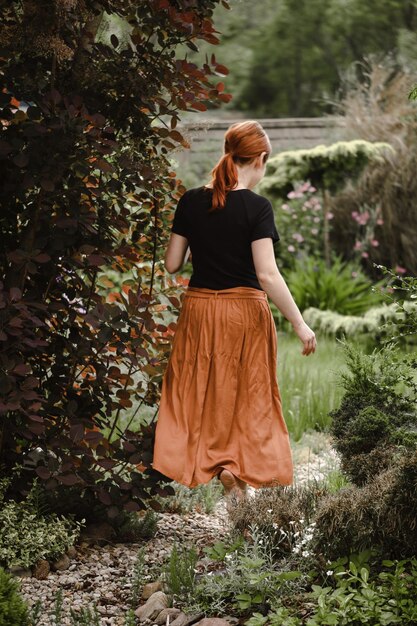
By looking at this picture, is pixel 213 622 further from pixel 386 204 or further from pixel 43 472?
pixel 386 204

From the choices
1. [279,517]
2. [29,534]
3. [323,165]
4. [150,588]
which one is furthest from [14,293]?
[323,165]

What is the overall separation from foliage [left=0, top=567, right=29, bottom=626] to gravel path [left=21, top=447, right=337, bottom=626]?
0.37m

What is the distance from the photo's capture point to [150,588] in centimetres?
324

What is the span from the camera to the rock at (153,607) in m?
3.05

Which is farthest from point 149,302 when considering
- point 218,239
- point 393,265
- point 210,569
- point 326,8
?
point 326,8

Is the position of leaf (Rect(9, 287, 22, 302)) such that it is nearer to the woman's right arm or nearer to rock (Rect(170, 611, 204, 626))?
the woman's right arm

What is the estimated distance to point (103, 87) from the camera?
3.72 metres

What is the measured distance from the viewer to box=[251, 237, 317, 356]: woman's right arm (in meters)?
3.92

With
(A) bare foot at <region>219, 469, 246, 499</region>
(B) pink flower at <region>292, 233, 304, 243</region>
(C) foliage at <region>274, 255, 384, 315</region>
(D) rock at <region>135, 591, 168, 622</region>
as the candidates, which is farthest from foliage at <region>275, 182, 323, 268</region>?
(D) rock at <region>135, 591, 168, 622</region>

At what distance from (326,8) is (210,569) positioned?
32.3 metres

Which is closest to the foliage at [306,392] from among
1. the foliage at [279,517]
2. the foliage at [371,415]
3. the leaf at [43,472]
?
the foliage at [371,415]

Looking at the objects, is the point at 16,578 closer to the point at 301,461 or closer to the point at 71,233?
the point at 71,233

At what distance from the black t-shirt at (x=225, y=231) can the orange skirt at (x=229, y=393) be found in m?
0.06

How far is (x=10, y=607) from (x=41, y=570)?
865mm
